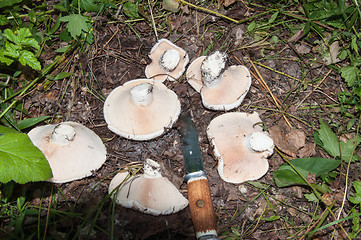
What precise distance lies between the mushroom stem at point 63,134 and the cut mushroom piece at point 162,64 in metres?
1.04

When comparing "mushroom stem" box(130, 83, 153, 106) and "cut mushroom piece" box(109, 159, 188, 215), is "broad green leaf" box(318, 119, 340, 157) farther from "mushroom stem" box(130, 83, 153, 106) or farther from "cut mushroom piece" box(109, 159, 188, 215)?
"mushroom stem" box(130, 83, 153, 106)

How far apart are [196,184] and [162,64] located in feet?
4.23

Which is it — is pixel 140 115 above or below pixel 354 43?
below

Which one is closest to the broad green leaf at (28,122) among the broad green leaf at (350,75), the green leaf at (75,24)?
the green leaf at (75,24)

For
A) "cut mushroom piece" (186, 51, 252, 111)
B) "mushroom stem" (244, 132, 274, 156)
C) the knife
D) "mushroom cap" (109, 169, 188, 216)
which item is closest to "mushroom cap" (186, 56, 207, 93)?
"cut mushroom piece" (186, 51, 252, 111)

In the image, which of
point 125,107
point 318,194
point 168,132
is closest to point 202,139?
point 168,132

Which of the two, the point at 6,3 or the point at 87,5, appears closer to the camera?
the point at 6,3

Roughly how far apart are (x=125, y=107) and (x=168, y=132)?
22.0 inches

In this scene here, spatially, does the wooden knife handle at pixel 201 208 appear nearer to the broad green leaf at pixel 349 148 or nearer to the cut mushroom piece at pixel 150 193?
the cut mushroom piece at pixel 150 193

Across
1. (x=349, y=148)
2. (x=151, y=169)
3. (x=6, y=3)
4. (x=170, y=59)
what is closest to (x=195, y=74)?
(x=170, y=59)

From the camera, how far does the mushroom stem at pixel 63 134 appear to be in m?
2.42

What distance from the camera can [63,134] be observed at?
242 cm

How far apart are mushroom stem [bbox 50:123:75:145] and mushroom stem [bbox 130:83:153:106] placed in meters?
0.63

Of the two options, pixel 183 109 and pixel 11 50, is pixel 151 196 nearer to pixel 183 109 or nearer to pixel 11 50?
pixel 183 109
